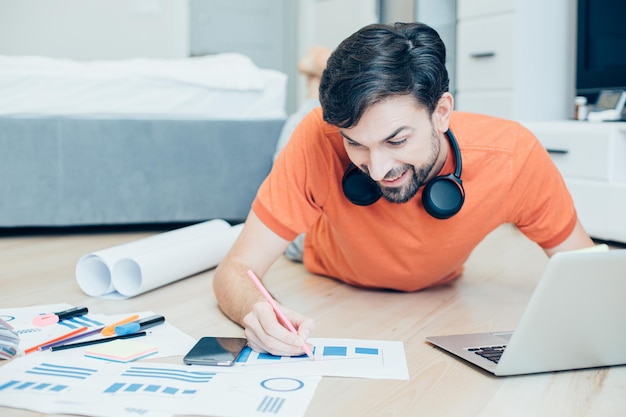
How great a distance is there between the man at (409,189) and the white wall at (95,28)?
2.94 m

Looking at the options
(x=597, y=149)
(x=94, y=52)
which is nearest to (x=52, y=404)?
(x=597, y=149)

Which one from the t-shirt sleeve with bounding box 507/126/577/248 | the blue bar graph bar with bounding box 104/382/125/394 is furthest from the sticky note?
the t-shirt sleeve with bounding box 507/126/577/248

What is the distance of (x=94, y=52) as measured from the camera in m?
4.03

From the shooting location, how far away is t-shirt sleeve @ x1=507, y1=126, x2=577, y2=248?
4.68ft

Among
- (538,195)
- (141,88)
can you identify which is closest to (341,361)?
(538,195)

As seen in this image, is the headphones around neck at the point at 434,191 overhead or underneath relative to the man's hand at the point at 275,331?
overhead

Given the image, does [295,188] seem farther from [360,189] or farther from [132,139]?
[132,139]

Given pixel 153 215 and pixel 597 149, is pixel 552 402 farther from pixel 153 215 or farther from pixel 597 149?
pixel 153 215

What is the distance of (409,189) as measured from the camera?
52.1 inches

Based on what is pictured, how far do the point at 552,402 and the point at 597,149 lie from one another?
162 centimetres

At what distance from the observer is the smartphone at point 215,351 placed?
112cm

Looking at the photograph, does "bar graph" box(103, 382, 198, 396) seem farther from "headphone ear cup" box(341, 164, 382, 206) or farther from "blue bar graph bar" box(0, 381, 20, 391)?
"headphone ear cup" box(341, 164, 382, 206)

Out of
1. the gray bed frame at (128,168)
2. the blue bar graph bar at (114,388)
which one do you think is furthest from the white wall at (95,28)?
the blue bar graph bar at (114,388)

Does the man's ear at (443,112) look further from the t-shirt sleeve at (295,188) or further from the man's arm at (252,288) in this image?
the man's arm at (252,288)
